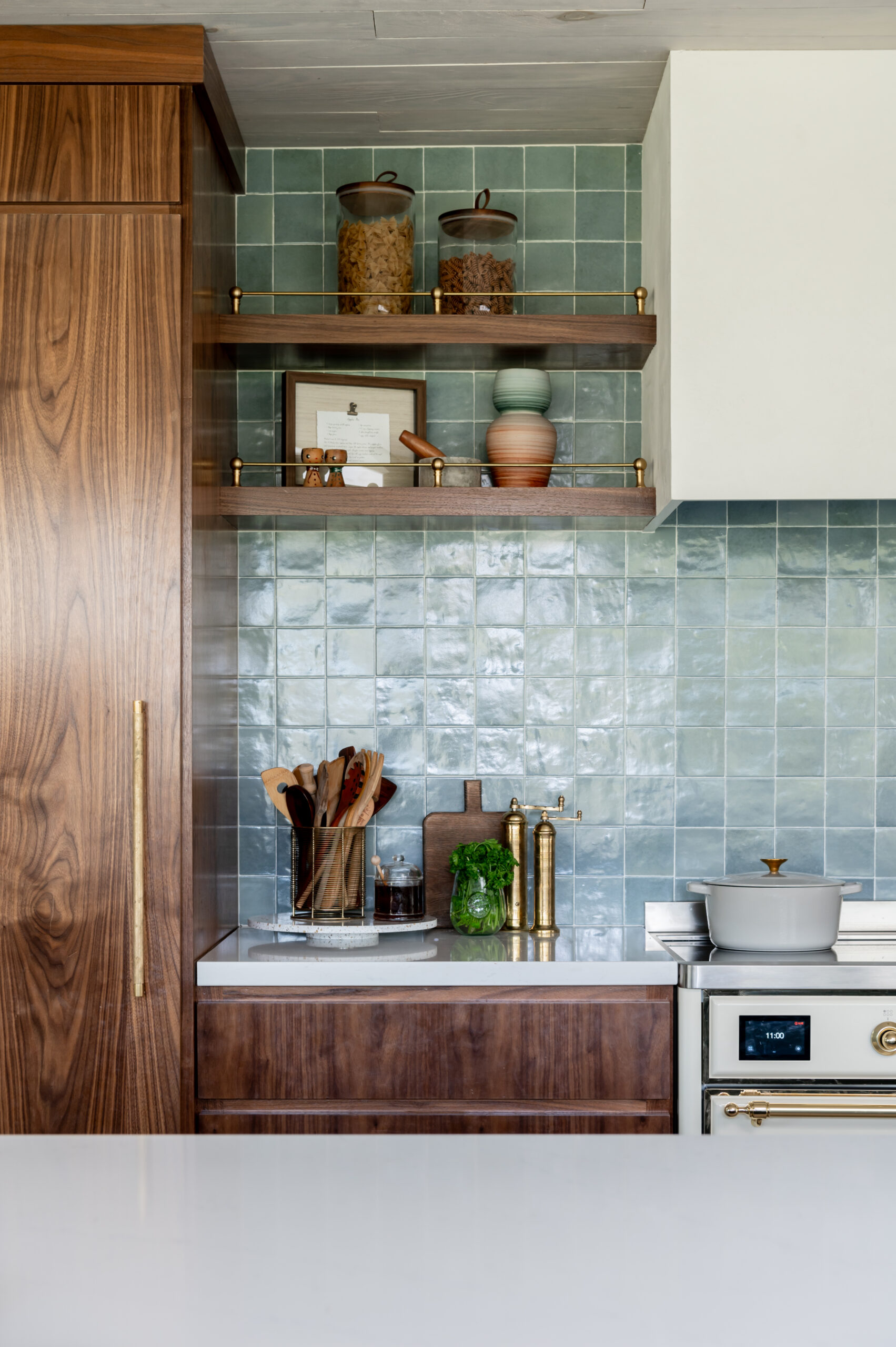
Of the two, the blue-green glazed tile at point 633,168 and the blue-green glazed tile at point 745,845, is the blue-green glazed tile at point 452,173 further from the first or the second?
the blue-green glazed tile at point 745,845

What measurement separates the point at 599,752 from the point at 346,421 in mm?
878

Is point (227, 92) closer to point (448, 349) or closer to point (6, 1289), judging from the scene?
point (448, 349)

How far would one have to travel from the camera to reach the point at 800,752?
253cm

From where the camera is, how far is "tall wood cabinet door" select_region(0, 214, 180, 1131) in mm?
1994

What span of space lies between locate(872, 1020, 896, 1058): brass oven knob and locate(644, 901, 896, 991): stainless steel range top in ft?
0.20

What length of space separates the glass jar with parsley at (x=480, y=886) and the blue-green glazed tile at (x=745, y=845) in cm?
53

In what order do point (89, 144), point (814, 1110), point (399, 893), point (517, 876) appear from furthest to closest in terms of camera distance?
point (517, 876)
point (399, 893)
point (89, 144)
point (814, 1110)

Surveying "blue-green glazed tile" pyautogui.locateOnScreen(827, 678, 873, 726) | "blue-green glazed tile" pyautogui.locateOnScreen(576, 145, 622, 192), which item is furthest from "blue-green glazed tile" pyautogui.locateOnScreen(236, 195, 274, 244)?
"blue-green glazed tile" pyautogui.locateOnScreen(827, 678, 873, 726)

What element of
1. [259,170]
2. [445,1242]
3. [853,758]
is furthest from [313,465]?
[445,1242]

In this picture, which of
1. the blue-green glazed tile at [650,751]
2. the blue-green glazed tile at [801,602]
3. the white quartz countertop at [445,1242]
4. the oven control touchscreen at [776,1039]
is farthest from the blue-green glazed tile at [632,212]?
the white quartz countertop at [445,1242]

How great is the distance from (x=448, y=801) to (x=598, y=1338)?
1903 mm

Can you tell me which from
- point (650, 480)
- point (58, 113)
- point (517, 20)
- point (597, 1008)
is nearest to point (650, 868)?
point (597, 1008)

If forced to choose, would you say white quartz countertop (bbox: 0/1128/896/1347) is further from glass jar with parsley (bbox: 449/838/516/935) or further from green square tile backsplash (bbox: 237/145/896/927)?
green square tile backsplash (bbox: 237/145/896/927)

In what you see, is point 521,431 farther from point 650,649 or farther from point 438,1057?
point 438,1057
